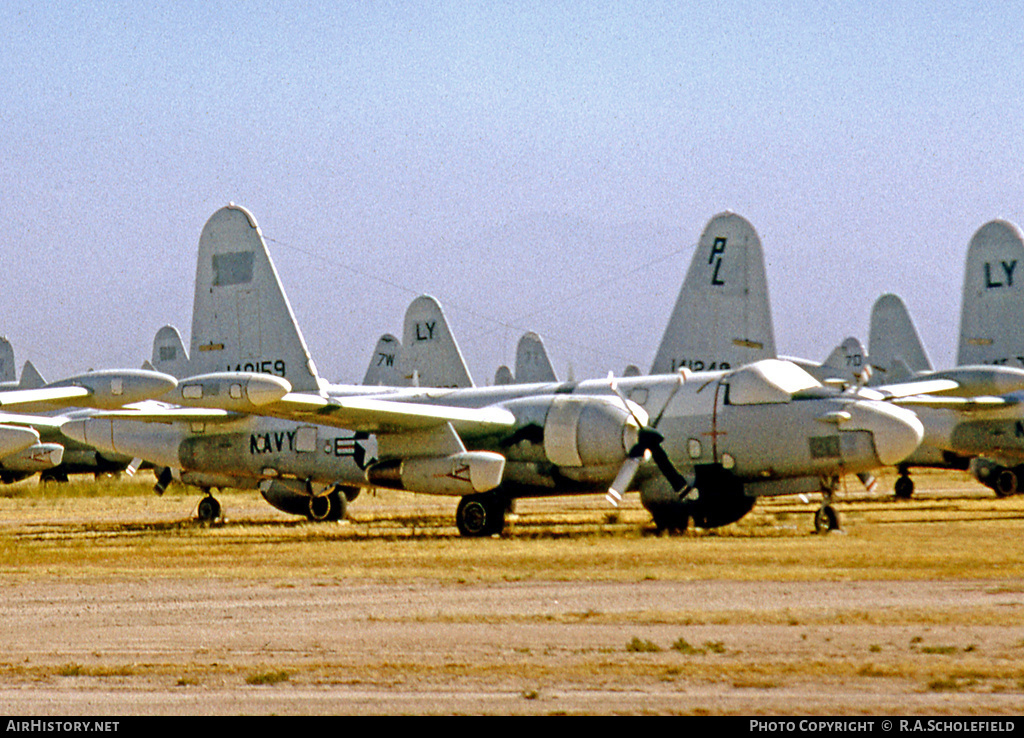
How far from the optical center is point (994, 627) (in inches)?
541

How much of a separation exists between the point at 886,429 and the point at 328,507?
1788 centimetres

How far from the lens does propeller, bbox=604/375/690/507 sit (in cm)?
2822

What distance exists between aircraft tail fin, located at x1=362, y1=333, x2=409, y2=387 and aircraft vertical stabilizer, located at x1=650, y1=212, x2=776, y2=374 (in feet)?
89.6

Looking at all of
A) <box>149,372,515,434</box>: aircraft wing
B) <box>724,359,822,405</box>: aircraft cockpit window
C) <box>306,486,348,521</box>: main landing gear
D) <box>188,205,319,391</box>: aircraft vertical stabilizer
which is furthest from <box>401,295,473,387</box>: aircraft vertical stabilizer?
<box>724,359,822,405</box>: aircraft cockpit window

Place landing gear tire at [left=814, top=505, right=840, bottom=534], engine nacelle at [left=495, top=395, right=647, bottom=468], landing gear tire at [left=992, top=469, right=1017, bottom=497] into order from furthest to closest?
landing gear tire at [left=992, top=469, right=1017, bottom=497] < landing gear tire at [left=814, top=505, right=840, bottom=534] < engine nacelle at [left=495, top=395, right=647, bottom=468]

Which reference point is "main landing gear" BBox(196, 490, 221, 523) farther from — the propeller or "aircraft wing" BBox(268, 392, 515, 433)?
the propeller

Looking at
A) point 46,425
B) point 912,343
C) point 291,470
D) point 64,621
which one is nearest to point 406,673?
point 64,621

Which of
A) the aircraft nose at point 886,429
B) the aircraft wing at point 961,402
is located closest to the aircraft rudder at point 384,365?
the aircraft wing at point 961,402

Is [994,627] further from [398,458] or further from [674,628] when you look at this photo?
[398,458]

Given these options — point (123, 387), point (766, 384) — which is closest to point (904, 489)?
point (766, 384)

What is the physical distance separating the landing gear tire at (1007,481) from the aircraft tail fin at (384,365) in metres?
26.6

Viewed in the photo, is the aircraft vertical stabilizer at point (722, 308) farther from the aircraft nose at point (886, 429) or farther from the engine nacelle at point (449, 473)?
the engine nacelle at point (449, 473)

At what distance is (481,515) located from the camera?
30875mm
